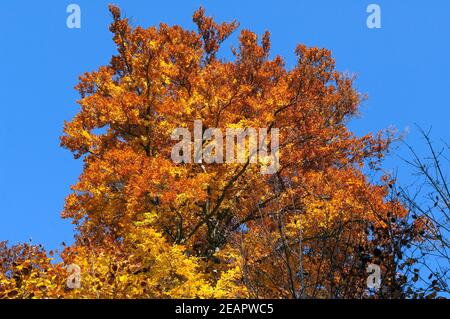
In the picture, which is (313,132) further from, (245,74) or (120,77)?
(120,77)

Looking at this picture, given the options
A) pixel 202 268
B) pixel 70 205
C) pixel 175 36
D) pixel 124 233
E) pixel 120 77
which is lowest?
pixel 202 268

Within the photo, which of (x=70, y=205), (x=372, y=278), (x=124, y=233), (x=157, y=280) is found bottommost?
(x=372, y=278)

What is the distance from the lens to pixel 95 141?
26062mm

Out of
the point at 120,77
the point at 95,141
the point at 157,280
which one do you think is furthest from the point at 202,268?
the point at 120,77

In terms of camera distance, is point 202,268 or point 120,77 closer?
point 202,268

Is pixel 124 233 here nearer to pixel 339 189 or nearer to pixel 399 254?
pixel 339 189

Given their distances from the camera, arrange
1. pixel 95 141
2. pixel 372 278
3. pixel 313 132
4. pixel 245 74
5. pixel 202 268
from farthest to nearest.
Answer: pixel 245 74 < pixel 313 132 < pixel 95 141 < pixel 202 268 < pixel 372 278

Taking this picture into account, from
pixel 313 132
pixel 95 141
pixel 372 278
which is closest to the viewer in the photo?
pixel 372 278
